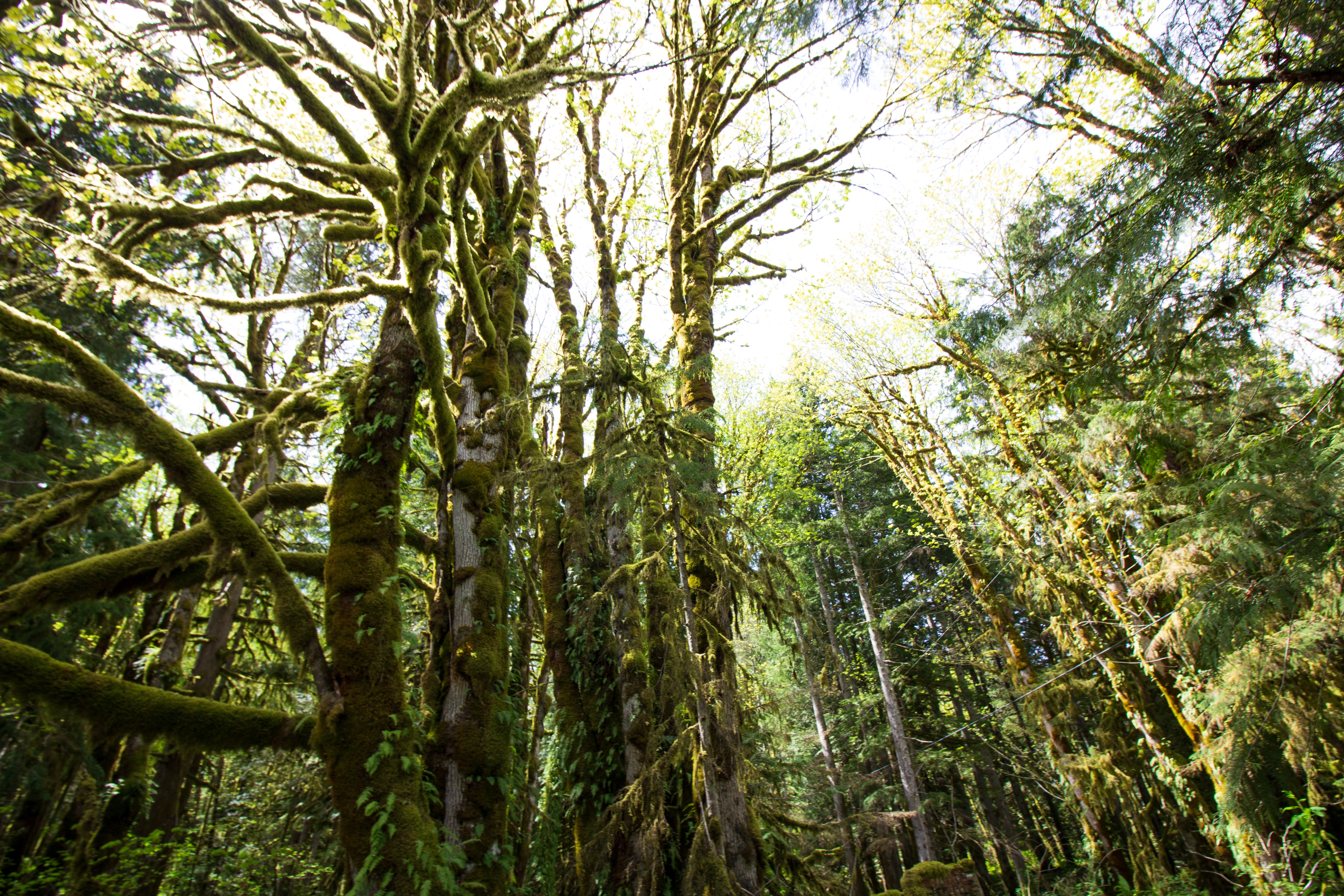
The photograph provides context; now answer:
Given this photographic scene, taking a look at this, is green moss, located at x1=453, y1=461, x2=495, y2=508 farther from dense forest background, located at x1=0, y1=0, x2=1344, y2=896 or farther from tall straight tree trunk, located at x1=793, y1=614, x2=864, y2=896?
tall straight tree trunk, located at x1=793, y1=614, x2=864, y2=896

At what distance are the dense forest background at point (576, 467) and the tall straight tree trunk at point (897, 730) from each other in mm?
558

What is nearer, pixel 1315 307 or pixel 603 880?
pixel 1315 307

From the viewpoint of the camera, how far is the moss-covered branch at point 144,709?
247cm

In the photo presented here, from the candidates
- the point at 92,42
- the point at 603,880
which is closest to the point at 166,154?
the point at 92,42

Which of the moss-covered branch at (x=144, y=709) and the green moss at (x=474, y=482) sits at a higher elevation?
the green moss at (x=474, y=482)

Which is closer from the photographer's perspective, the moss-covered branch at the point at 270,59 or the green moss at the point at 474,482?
the moss-covered branch at the point at 270,59

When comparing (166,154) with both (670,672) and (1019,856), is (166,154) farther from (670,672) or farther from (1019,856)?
(1019,856)

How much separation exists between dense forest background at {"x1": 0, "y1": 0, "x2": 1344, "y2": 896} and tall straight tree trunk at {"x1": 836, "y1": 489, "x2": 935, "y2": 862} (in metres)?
0.56

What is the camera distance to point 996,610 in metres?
8.27

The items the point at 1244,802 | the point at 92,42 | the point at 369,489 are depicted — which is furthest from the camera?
the point at 1244,802

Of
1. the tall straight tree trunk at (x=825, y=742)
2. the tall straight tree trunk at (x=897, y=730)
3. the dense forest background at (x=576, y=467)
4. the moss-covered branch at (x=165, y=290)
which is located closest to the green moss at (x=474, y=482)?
the dense forest background at (x=576, y=467)

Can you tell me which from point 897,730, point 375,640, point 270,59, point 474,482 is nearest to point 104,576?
point 375,640

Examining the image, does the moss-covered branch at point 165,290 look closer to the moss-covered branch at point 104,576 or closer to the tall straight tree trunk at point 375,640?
the tall straight tree trunk at point 375,640

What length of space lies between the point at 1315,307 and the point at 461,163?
17.1 feet
